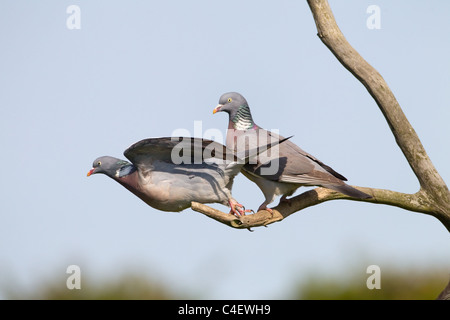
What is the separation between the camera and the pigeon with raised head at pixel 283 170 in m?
7.67

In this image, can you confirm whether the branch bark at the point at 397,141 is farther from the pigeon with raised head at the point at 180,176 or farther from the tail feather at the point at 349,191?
the pigeon with raised head at the point at 180,176

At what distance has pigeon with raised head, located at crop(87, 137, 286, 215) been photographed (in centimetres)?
709

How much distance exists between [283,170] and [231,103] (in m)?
1.25

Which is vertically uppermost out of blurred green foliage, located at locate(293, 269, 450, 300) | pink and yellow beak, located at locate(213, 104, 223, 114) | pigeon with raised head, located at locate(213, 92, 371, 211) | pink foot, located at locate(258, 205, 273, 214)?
pink and yellow beak, located at locate(213, 104, 223, 114)

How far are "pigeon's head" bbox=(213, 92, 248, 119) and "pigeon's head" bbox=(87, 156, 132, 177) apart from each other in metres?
1.54

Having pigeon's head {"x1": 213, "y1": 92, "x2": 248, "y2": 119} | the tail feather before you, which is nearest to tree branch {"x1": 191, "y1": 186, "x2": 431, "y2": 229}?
the tail feather

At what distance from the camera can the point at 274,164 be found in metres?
7.82

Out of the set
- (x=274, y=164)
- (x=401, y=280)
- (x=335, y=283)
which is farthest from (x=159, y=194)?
(x=401, y=280)

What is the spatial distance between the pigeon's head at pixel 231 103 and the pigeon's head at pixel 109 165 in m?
1.54

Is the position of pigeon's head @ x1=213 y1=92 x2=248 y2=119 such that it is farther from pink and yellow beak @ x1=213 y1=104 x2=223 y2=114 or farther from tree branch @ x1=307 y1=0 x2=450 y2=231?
tree branch @ x1=307 y1=0 x2=450 y2=231

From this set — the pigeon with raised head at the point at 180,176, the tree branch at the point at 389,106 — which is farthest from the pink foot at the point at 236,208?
the tree branch at the point at 389,106
